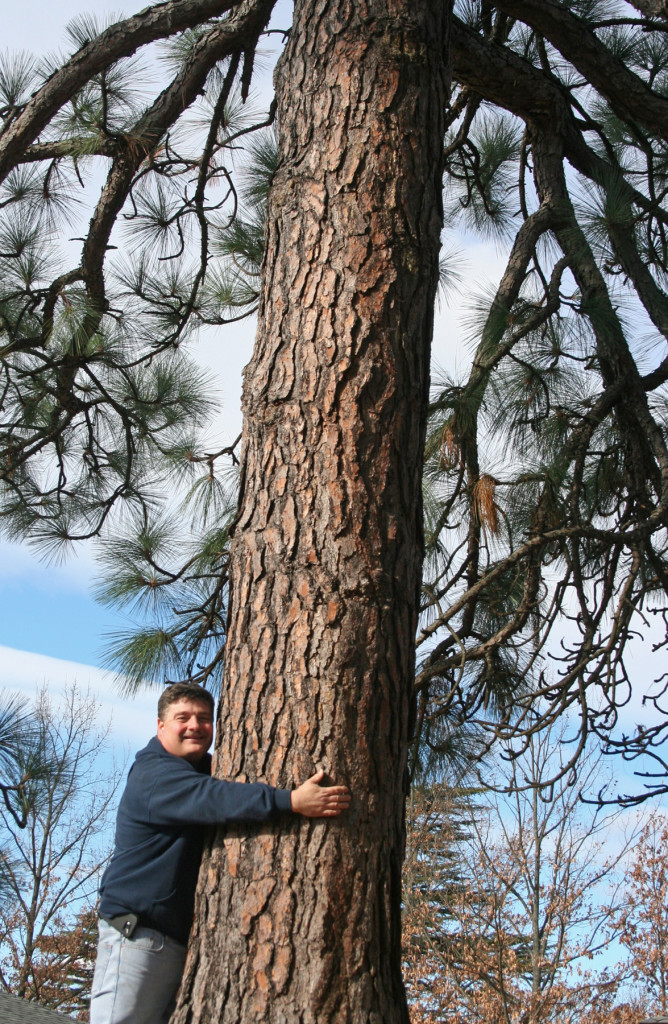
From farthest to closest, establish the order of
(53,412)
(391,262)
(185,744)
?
(53,412) → (185,744) → (391,262)

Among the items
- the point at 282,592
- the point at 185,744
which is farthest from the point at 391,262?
the point at 185,744

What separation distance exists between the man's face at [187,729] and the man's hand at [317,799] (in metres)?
0.72

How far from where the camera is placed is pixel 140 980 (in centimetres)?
215

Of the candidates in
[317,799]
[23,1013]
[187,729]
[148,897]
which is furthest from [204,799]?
[23,1013]

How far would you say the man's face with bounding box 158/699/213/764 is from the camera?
8.02ft

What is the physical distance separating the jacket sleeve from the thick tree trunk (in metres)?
0.04

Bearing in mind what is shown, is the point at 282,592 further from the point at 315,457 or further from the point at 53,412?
the point at 53,412

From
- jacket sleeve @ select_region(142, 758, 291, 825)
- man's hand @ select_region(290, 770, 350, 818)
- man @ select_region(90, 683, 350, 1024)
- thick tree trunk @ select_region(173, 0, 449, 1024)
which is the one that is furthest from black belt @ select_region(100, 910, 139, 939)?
man's hand @ select_region(290, 770, 350, 818)

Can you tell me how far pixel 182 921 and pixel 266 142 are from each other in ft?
10.1

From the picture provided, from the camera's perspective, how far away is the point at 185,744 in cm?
244

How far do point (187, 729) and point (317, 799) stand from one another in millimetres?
765

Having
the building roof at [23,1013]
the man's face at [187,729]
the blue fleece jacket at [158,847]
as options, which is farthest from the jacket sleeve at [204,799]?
the building roof at [23,1013]

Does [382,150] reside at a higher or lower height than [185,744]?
higher

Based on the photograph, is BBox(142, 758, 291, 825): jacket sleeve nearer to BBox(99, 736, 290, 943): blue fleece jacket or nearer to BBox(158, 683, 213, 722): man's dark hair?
BBox(99, 736, 290, 943): blue fleece jacket
